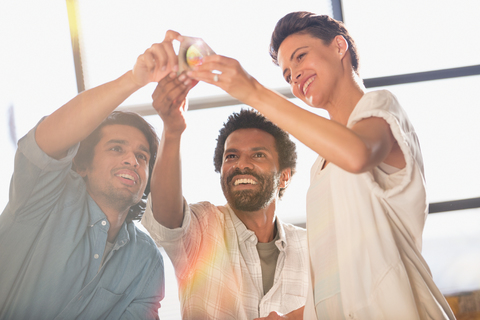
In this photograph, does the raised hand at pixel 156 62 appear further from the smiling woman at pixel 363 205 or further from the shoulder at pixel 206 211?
the shoulder at pixel 206 211

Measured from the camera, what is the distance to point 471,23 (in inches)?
69.1

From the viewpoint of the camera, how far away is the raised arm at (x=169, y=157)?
3.43 feet

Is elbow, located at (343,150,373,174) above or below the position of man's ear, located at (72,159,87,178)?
below

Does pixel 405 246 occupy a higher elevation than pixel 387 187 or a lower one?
lower

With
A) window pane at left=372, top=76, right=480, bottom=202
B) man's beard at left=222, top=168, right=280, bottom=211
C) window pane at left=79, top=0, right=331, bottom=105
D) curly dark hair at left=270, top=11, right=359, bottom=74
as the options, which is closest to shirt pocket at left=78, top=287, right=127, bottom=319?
man's beard at left=222, top=168, right=280, bottom=211

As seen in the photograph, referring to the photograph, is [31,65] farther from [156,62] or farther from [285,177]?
[285,177]

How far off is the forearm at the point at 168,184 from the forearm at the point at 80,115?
7.3 inches

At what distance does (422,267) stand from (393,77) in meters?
1.09

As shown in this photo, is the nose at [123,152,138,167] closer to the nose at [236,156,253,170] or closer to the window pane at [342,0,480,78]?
the nose at [236,156,253,170]

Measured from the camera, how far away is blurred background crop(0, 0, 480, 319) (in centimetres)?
147

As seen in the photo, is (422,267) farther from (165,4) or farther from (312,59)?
(165,4)

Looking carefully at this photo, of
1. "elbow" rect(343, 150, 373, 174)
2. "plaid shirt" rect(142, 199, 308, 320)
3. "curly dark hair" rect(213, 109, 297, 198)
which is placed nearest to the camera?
"elbow" rect(343, 150, 373, 174)

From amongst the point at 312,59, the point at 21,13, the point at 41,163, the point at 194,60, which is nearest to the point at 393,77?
the point at 312,59

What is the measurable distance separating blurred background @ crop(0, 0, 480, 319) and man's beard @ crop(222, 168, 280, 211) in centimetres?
10
